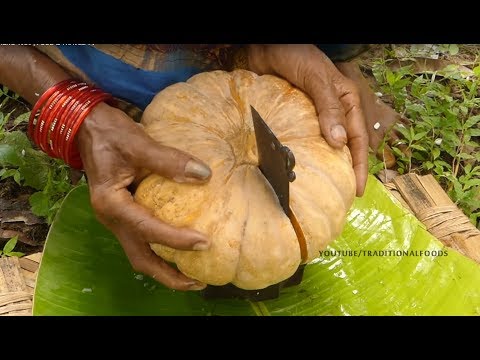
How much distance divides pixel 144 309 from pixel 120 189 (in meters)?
0.44

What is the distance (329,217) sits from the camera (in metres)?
1.45

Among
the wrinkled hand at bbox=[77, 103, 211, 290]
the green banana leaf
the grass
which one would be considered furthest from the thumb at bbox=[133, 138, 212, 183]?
the grass

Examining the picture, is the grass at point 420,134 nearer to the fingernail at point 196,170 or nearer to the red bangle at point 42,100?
the red bangle at point 42,100

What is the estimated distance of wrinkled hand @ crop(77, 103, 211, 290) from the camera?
133cm

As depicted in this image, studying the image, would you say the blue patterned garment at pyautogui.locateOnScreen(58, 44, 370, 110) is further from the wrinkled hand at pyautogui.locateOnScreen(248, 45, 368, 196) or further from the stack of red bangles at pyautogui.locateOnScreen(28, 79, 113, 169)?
the stack of red bangles at pyautogui.locateOnScreen(28, 79, 113, 169)

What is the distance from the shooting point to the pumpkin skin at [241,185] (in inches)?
53.6

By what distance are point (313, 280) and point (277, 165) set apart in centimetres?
58

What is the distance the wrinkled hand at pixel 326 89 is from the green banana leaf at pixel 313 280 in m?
0.34

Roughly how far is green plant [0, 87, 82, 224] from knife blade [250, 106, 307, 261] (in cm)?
110

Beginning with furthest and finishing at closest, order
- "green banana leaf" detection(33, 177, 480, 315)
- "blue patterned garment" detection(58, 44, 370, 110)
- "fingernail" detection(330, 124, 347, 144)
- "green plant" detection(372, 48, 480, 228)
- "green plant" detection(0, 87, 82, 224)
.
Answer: "green plant" detection(372, 48, 480, 228)
"green plant" detection(0, 87, 82, 224)
"blue patterned garment" detection(58, 44, 370, 110)
"green banana leaf" detection(33, 177, 480, 315)
"fingernail" detection(330, 124, 347, 144)

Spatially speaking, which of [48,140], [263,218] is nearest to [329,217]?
[263,218]

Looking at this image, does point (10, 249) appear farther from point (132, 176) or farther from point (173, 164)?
point (173, 164)

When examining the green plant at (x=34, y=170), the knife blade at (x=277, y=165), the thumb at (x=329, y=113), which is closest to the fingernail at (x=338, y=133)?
the thumb at (x=329, y=113)

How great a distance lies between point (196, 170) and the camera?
1326 millimetres
